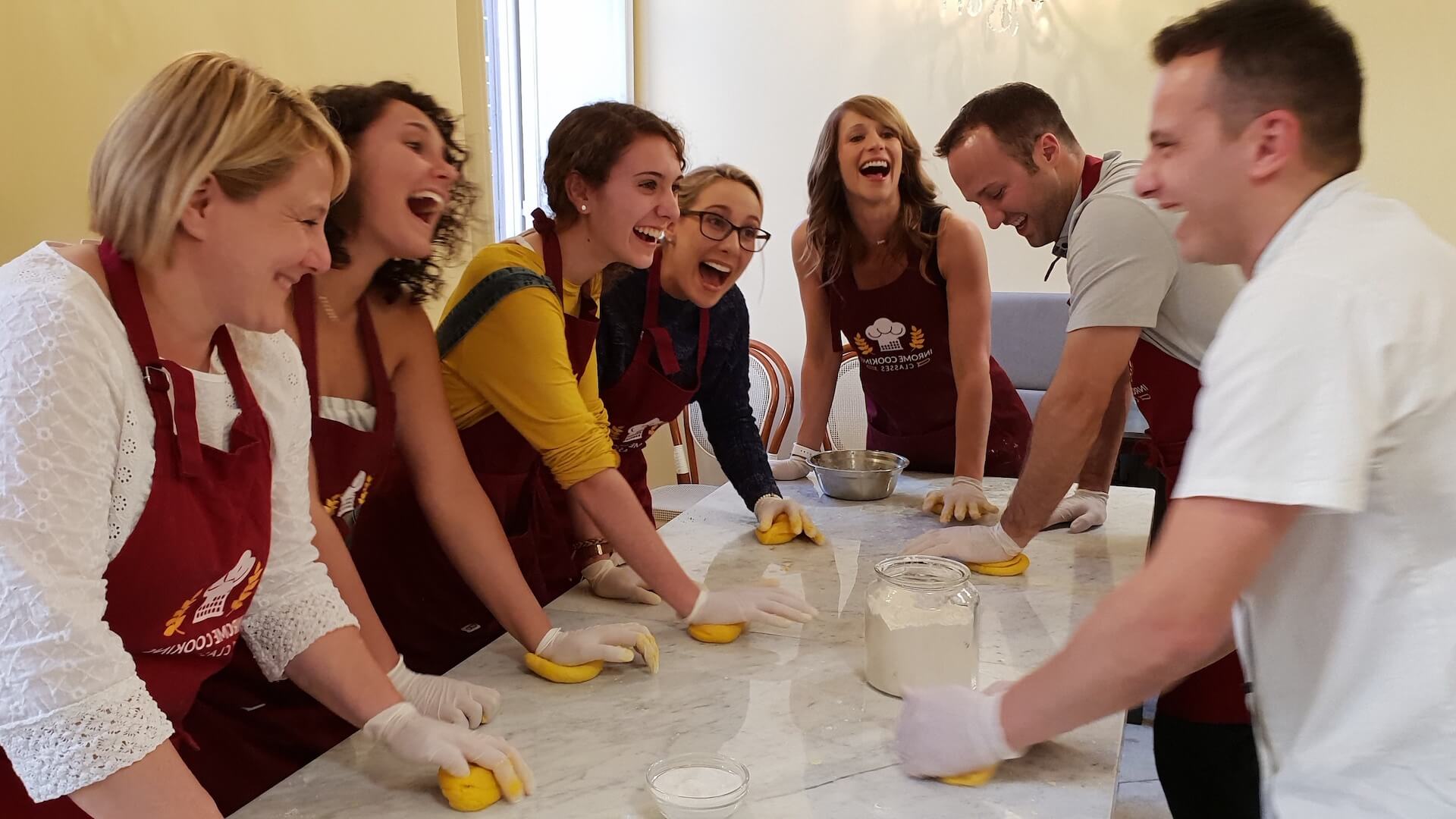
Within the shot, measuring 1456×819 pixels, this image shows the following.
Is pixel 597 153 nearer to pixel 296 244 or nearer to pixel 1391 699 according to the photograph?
pixel 296 244

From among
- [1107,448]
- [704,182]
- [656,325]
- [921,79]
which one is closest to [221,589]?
[656,325]

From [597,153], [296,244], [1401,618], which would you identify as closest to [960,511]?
[597,153]

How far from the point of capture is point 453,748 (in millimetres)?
1027

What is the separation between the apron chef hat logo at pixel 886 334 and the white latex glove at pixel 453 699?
1558 mm

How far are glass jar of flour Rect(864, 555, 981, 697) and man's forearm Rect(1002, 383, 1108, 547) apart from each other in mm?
554

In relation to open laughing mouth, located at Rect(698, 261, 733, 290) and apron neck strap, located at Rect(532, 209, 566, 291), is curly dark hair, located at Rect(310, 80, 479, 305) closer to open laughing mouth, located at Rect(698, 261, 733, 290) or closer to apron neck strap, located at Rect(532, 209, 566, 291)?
apron neck strap, located at Rect(532, 209, 566, 291)

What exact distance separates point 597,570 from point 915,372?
1237 mm

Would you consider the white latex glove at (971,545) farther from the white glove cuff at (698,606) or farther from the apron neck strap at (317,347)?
the apron neck strap at (317,347)

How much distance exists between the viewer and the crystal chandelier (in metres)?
4.15

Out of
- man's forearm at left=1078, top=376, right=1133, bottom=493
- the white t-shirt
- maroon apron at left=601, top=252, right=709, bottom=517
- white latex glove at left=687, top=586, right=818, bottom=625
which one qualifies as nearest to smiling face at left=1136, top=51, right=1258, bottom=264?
the white t-shirt

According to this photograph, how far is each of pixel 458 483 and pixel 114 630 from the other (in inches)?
23.2

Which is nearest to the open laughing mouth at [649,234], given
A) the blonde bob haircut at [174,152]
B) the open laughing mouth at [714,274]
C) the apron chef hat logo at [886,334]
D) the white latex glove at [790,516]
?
the open laughing mouth at [714,274]

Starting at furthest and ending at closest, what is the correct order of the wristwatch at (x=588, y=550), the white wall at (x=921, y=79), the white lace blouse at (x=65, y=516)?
the white wall at (x=921, y=79) → the wristwatch at (x=588, y=550) → the white lace blouse at (x=65, y=516)

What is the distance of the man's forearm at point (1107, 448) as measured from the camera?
7.24ft
